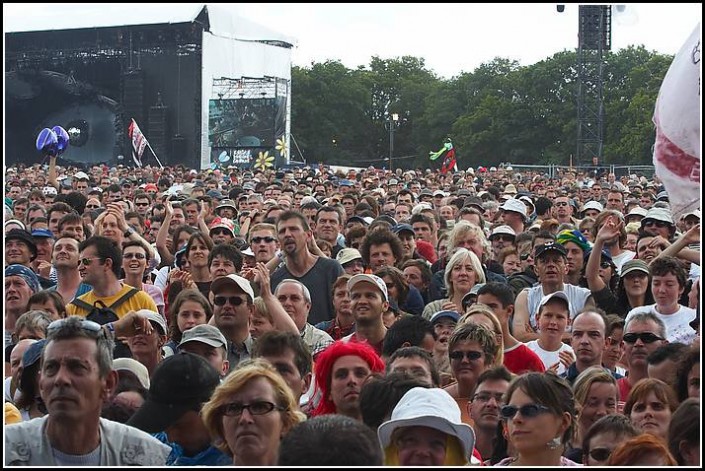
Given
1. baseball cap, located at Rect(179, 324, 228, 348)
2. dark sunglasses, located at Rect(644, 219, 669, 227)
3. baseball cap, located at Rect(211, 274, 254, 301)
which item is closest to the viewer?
baseball cap, located at Rect(179, 324, 228, 348)

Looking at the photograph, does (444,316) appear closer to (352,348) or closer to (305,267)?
(352,348)

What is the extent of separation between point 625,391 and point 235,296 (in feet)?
7.01

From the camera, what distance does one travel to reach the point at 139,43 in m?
47.2

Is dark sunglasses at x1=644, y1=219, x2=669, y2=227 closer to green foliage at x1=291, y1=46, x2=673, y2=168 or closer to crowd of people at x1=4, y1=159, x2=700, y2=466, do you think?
crowd of people at x1=4, y1=159, x2=700, y2=466

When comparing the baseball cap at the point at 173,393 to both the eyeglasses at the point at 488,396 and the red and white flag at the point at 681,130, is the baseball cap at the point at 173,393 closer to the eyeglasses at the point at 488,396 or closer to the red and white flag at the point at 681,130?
the eyeglasses at the point at 488,396

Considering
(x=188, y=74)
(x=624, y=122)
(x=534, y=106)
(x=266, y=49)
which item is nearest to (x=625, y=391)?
(x=188, y=74)

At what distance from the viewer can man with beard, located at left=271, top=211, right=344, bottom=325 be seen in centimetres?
858

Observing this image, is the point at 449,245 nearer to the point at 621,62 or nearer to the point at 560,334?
the point at 560,334

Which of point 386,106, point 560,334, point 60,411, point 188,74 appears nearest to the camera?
point 60,411

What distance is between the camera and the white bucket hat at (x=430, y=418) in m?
4.37

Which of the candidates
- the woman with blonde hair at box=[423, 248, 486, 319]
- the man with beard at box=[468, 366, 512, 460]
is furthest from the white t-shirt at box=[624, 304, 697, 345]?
the man with beard at box=[468, 366, 512, 460]

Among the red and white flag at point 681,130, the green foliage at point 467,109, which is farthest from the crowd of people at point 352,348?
the green foliage at point 467,109

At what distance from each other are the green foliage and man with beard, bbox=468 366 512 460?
56.8 m

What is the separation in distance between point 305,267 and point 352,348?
325 cm
